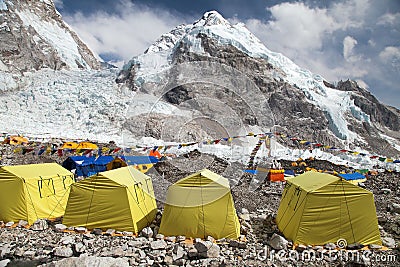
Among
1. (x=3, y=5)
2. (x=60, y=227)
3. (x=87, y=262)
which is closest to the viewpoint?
(x=87, y=262)

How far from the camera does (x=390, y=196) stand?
14.8m

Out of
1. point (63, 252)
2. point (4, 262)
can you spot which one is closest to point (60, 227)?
point (63, 252)

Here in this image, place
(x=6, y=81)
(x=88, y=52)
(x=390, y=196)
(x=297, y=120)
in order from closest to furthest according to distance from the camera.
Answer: (x=390, y=196) < (x=6, y=81) < (x=297, y=120) < (x=88, y=52)

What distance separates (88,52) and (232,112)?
197 ft

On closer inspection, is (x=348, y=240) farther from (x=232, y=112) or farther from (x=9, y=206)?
(x=232, y=112)

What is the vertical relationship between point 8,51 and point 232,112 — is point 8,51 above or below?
above

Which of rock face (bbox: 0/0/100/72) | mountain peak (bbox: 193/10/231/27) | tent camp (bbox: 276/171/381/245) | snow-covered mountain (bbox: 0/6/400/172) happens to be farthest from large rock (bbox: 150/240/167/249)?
mountain peak (bbox: 193/10/231/27)

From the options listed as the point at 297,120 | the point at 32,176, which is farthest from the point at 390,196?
the point at 297,120

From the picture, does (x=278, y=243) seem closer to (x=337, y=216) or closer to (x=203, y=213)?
(x=337, y=216)

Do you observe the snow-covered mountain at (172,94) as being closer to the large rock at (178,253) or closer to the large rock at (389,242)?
the large rock at (389,242)

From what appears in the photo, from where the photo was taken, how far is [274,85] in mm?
66188
